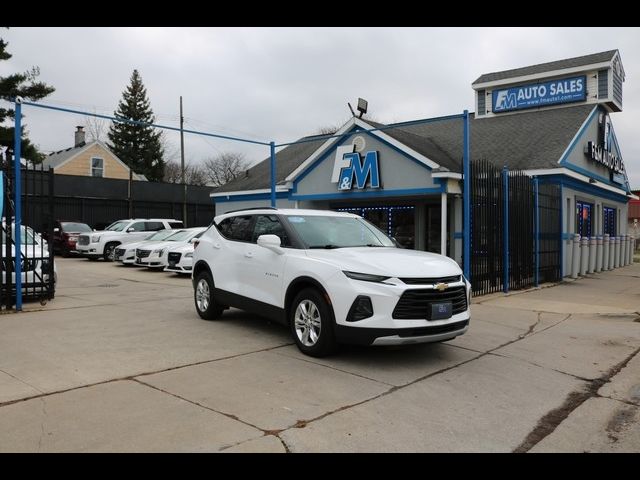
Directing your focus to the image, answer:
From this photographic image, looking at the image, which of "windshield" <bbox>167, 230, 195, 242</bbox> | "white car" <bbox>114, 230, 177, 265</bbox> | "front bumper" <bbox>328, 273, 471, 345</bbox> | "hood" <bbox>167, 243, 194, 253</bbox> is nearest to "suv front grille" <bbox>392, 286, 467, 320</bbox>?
"front bumper" <bbox>328, 273, 471, 345</bbox>

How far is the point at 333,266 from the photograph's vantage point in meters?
5.91

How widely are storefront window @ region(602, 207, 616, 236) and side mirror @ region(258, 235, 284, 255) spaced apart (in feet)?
63.1

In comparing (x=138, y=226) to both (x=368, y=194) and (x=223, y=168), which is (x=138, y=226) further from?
(x=223, y=168)

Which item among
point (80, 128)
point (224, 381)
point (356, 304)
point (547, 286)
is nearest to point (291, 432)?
point (224, 381)

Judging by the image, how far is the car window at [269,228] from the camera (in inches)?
272

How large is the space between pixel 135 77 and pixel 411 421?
62.0 meters

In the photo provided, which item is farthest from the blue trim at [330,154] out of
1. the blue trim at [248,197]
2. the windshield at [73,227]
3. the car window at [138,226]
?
the windshield at [73,227]

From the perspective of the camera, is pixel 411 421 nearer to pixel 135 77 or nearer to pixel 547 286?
pixel 547 286

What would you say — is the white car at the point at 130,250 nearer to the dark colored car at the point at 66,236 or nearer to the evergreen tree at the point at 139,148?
the dark colored car at the point at 66,236

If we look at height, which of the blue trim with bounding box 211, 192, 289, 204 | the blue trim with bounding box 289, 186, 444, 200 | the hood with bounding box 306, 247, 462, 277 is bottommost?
the hood with bounding box 306, 247, 462, 277

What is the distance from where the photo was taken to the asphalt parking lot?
12.8 ft

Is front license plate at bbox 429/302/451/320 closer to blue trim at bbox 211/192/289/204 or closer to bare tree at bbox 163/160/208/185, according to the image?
blue trim at bbox 211/192/289/204

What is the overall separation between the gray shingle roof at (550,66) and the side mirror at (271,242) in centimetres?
1813

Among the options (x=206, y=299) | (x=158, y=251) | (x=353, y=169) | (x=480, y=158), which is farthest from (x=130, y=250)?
(x=480, y=158)
